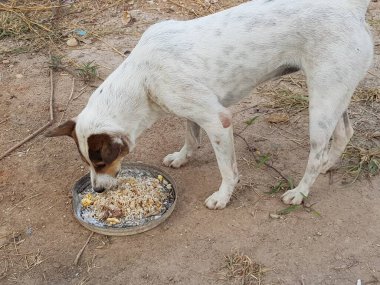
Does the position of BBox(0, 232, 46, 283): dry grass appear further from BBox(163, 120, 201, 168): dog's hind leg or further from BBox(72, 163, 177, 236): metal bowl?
BBox(163, 120, 201, 168): dog's hind leg

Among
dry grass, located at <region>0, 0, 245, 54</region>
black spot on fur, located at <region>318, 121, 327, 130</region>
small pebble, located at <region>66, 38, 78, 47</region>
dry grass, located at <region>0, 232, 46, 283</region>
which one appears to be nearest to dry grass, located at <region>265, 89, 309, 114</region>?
black spot on fur, located at <region>318, 121, 327, 130</region>

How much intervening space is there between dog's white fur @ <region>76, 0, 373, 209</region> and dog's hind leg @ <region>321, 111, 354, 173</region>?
503 millimetres

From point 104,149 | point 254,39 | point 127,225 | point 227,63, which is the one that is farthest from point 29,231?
point 254,39

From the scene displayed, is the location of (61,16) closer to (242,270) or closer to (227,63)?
(227,63)

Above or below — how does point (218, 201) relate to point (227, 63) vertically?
below

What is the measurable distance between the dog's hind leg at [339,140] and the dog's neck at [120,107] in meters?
1.59

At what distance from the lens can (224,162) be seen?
13.5 feet

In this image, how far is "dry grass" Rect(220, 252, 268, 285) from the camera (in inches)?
144

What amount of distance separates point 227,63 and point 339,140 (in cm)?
129

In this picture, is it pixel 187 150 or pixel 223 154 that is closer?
pixel 223 154

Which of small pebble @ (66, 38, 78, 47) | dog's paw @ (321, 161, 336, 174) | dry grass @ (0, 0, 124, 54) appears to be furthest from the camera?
dry grass @ (0, 0, 124, 54)

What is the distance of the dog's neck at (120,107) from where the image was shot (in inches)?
146

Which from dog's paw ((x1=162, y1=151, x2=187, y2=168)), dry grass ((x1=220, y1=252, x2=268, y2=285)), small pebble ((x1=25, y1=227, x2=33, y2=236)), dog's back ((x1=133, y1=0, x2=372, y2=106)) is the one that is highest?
dog's back ((x1=133, y1=0, x2=372, y2=106))

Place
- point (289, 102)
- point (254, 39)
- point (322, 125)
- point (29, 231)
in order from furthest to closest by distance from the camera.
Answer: point (289, 102)
point (29, 231)
point (322, 125)
point (254, 39)
